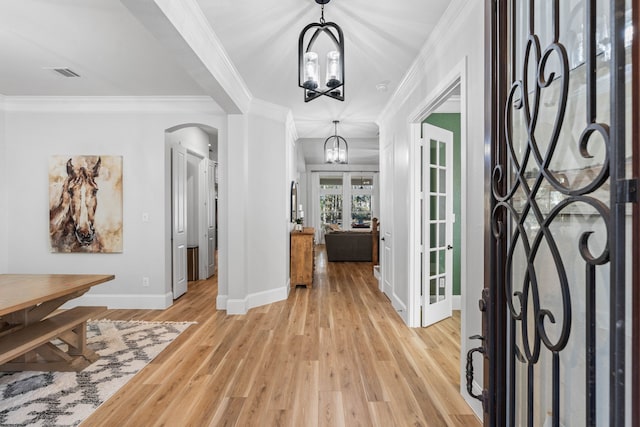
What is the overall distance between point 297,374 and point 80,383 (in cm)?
155

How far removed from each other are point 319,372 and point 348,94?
3.07m

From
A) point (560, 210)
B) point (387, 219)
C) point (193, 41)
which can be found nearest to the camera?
point (560, 210)

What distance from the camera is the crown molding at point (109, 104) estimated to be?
416cm

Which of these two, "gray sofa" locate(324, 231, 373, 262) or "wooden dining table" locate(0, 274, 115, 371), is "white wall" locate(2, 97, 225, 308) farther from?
"gray sofa" locate(324, 231, 373, 262)

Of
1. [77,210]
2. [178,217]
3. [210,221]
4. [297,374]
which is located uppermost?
[77,210]

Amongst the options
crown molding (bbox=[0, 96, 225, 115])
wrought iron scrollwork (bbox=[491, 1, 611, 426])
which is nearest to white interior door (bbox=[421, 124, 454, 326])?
wrought iron scrollwork (bbox=[491, 1, 611, 426])

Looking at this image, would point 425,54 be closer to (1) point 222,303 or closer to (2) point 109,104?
(1) point 222,303

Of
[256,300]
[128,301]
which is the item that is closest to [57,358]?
[128,301]

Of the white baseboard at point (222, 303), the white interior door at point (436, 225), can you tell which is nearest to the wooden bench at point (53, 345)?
the white baseboard at point (222, 303)

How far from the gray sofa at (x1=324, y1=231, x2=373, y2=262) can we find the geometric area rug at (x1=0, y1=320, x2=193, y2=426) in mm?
4948

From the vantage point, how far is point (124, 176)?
167 inches

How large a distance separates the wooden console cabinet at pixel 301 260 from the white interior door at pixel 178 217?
163 centimetres

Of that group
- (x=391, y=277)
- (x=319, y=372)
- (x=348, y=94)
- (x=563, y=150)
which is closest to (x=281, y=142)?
(x=348, y=94)

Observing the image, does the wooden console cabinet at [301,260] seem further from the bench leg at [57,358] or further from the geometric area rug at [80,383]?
the bench leg at [57,358]
